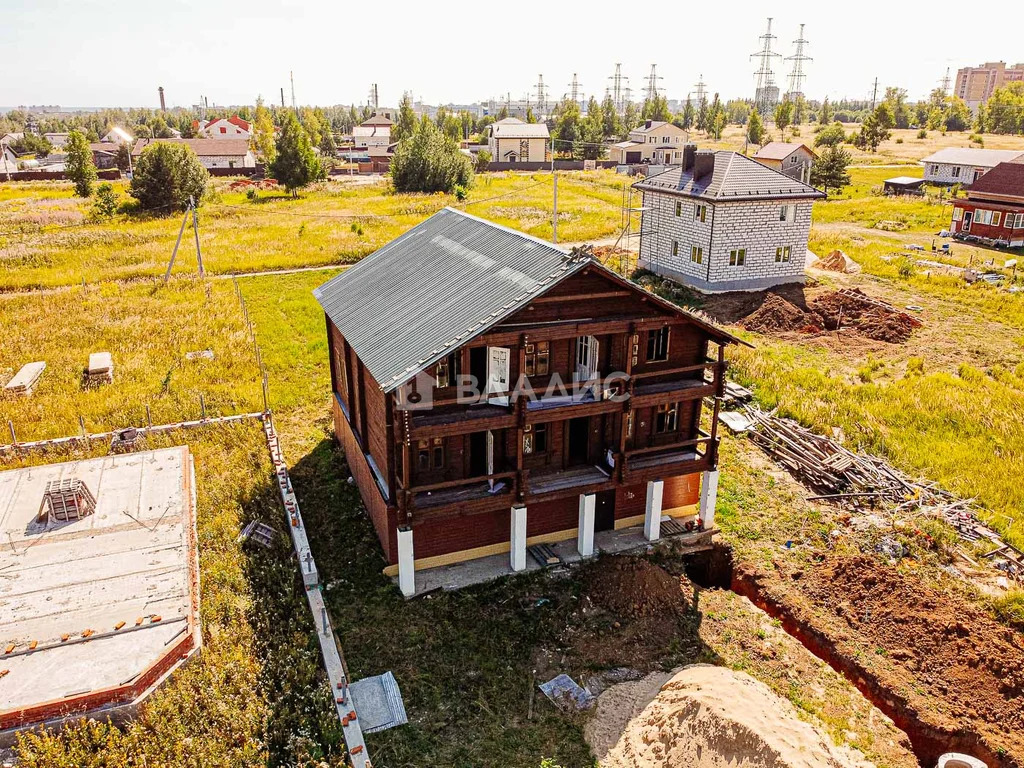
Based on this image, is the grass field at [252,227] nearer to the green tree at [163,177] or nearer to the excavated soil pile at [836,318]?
the green tree at [163,177]

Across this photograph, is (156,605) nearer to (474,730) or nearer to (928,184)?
(474,730)

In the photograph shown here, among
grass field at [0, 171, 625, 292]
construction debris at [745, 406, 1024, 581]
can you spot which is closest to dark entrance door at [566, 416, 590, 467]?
construction debris at [745, 406, 1024, 581]

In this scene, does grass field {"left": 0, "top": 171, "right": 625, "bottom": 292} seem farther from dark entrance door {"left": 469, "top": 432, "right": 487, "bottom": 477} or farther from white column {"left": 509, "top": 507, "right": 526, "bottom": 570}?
white column {"left": 509, "top": 507, "right": 526, "bottom": 570}

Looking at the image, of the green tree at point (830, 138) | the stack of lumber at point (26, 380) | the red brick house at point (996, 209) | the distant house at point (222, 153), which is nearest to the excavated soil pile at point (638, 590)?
the stack of lumber at point (26, 380)

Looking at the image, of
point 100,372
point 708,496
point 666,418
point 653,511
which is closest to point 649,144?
point 100,372

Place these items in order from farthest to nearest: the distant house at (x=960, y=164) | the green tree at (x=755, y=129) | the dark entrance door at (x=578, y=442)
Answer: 1. the green tree at (x=755, y=129)
2. the distant house at (x=960, y=164)
3. the dark entrance door at (x=578, y=442)

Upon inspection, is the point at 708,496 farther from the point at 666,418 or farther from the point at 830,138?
the point at 830,138

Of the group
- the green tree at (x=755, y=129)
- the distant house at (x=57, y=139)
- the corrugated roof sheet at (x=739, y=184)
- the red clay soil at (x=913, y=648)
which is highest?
the green tree at (x=755, y=129)
